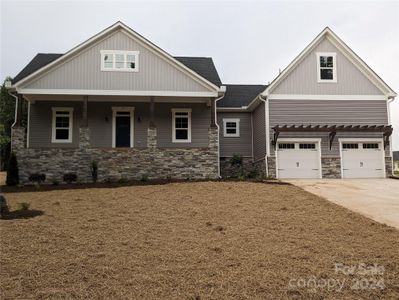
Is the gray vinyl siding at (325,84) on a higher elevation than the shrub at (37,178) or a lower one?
higher

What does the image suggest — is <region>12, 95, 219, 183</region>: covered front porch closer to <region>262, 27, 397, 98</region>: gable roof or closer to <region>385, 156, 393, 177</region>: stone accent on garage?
<region>262, 27, 397, 98</region>: gable roof

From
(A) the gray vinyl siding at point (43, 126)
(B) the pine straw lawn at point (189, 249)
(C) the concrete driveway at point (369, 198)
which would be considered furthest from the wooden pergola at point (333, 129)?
(A) the gray vinyl siding at point (43, 126)

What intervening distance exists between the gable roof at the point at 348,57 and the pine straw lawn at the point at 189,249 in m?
11.1

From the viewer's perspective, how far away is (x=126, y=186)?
14.4 m

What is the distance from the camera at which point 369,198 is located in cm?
1261

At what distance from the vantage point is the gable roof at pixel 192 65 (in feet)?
68.0

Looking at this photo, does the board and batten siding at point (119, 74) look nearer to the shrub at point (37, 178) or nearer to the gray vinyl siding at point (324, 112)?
the gray vinyl siding at point (324, 112)

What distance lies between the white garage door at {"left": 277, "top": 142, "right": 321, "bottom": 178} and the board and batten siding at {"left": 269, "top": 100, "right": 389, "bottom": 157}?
482 millimetres

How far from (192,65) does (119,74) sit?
236 inches

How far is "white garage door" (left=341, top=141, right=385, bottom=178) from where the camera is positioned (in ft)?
66.2

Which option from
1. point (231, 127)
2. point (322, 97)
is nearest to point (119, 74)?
point (231, 127)

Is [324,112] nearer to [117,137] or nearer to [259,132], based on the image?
[259,132]

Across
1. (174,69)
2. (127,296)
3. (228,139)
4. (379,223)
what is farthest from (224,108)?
(127,296)

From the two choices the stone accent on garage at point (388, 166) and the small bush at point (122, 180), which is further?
the stone accent on garage at point (388, 166)
